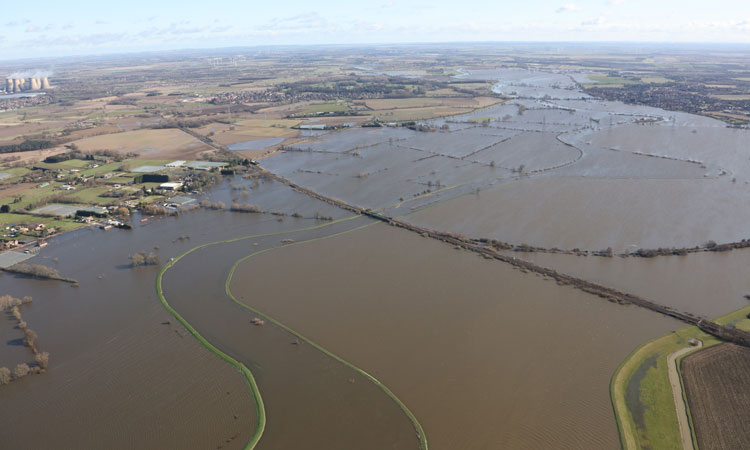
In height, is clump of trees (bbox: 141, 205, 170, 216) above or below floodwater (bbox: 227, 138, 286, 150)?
below

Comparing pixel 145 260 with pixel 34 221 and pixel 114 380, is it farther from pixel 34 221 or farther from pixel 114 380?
pixel 34 221

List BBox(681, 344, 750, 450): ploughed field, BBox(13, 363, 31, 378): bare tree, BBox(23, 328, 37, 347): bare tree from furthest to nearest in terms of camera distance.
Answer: BBox(23, 328, 37, 347): bare tree, BBox(13, 363, 31, 378): bare tree, BBox(681, 344, 750, 450): ploughed field

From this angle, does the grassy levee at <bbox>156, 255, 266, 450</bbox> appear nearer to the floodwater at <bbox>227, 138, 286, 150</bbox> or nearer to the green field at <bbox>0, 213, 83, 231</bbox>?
the green field at <bbox>0, 213, 83, 231</bbox>

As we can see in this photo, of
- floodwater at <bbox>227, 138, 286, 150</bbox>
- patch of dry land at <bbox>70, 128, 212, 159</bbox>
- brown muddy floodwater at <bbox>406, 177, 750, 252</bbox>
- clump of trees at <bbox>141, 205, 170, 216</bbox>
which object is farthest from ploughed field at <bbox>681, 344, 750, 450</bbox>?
patch of dry land at <bbox>70, 128, 212, 159</bbox>

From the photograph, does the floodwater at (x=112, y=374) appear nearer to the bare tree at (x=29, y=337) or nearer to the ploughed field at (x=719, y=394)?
the bare tree at (x=29, y=337)

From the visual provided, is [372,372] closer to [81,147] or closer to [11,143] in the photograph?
[81,147]
